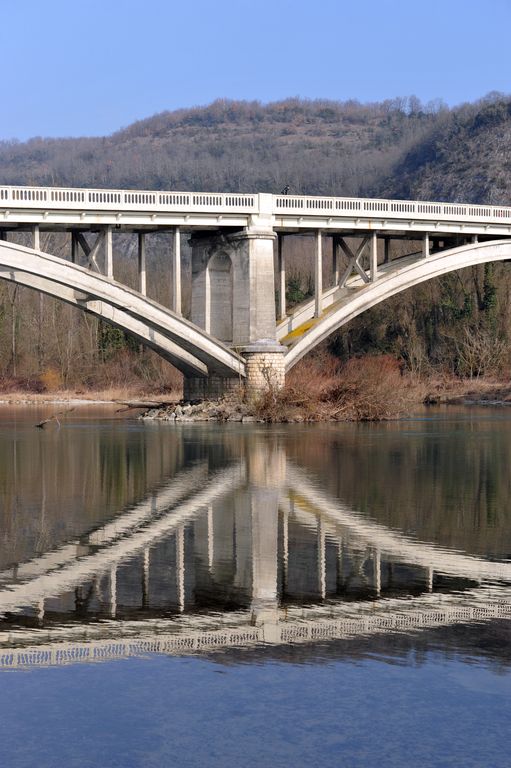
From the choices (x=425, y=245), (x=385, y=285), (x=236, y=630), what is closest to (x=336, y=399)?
(x=385, y=285)

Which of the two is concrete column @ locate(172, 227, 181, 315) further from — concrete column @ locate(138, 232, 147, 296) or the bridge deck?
concrete column @ locate(138, 232, 147, 296)

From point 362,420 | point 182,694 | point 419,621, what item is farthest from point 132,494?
point 362,420

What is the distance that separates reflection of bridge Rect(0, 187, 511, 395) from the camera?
42500mm

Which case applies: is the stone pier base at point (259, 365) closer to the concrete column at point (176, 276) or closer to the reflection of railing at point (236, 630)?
the concrete column at point (176, 276)

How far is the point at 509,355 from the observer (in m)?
71.8

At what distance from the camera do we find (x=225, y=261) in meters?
49.2

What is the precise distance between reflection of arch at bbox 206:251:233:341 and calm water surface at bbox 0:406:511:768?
2391 cm

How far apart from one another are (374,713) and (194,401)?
40.0 metres

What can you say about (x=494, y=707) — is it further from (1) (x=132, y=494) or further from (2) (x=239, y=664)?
(1) (x=132, y=494)

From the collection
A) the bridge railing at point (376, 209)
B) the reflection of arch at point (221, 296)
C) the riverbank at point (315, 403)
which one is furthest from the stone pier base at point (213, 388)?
the bridge railing at point (376, 209)

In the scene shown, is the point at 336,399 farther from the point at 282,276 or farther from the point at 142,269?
the point at 142,269

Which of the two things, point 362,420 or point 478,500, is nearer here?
point 478,500

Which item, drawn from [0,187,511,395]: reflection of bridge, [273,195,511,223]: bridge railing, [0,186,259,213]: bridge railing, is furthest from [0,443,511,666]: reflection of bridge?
[273,195,511,223]: bridge railing

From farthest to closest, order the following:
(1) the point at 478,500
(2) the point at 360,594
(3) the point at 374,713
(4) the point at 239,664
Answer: (1) the point at 478,500 < (2) the point at 360,594 < (4) the point at 239,664 < (3) the point at 374,713
